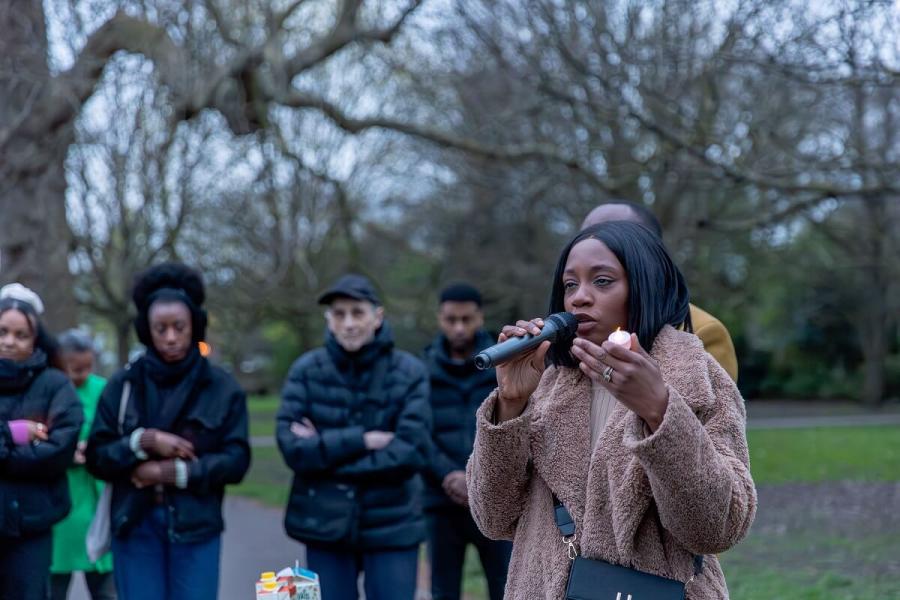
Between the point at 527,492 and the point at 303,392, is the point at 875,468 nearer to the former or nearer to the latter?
the point at 303,392

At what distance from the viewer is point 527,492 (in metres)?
2.64

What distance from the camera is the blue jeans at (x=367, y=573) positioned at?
4730 millimetres

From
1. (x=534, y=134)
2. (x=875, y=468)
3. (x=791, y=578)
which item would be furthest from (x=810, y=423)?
(x=791, y=578)

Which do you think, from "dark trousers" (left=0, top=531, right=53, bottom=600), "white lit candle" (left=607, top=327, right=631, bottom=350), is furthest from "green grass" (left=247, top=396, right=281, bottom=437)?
"white lit candle" (left=607, top=327, right=631, bottom=350)

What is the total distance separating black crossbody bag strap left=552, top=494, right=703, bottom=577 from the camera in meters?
2.38

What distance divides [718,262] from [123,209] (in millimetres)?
15962

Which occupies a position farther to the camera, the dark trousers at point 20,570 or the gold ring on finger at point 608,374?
the dark trousers at point 20,570

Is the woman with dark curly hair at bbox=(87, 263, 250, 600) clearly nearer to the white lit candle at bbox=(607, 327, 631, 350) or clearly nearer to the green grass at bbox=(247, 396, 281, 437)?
the white lit candle at bbox=(607, 327, 631, 350)

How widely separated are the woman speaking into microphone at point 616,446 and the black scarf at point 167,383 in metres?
2.53

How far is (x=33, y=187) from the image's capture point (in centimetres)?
971

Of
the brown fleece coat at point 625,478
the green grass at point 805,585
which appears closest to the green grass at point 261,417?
the green grass at point 805,585

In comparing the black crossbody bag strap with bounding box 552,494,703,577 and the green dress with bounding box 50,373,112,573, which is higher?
the black crossbody bag strap with bounding box 552,494,703,577

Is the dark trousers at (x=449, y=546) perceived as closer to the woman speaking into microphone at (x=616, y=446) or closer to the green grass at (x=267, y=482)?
the woman speaking into microphone at (x=616, y=446)

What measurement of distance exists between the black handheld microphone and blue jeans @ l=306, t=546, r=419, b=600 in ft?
8.57
